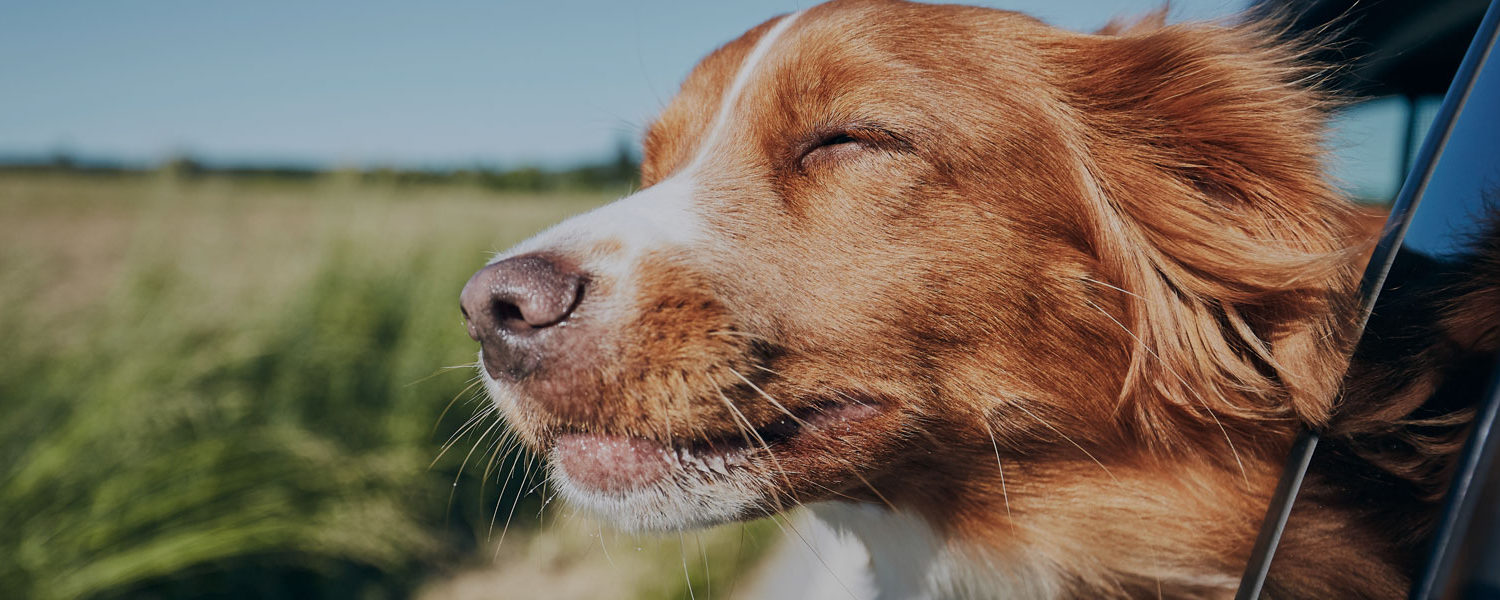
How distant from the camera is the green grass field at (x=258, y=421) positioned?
350cm

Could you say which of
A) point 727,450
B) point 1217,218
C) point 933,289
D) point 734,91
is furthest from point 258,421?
point 1217,218

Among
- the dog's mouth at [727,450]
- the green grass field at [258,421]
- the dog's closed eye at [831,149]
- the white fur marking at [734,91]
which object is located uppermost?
the white fur marking at [734,91]

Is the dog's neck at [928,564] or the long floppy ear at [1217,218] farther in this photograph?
the dog's neck at [928,564]

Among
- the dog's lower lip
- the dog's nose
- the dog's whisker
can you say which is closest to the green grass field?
the dog's lower lip

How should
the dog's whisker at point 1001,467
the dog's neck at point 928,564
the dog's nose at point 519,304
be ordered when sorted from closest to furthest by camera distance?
the dog's nose at point 519,304
the dog's whisker at point 1001,467
the dog's neck at point 928,564

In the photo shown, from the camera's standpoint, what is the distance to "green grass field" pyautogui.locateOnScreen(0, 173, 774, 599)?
350 centimetres

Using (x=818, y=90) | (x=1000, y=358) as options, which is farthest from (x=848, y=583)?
(x=818, y=90)

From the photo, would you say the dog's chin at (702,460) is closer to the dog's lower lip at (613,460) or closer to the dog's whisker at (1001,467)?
the dog's lower lip at (613,460)

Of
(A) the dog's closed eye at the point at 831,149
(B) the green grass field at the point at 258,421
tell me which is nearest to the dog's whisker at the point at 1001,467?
(A) the dog's closed eye at the point at 831,149

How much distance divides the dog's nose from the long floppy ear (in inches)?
38.5

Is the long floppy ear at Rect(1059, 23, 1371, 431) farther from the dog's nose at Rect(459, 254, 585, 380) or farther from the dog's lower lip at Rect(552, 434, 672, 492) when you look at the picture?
the dog's nose at Rect(459, 254, 585, 380)

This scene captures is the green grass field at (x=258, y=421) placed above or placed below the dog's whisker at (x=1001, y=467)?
below

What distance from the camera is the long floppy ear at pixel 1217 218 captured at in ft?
4.95

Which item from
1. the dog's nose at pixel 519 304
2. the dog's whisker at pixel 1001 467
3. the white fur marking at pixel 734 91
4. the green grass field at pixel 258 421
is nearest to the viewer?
the dog's nose at pixel 519 304
